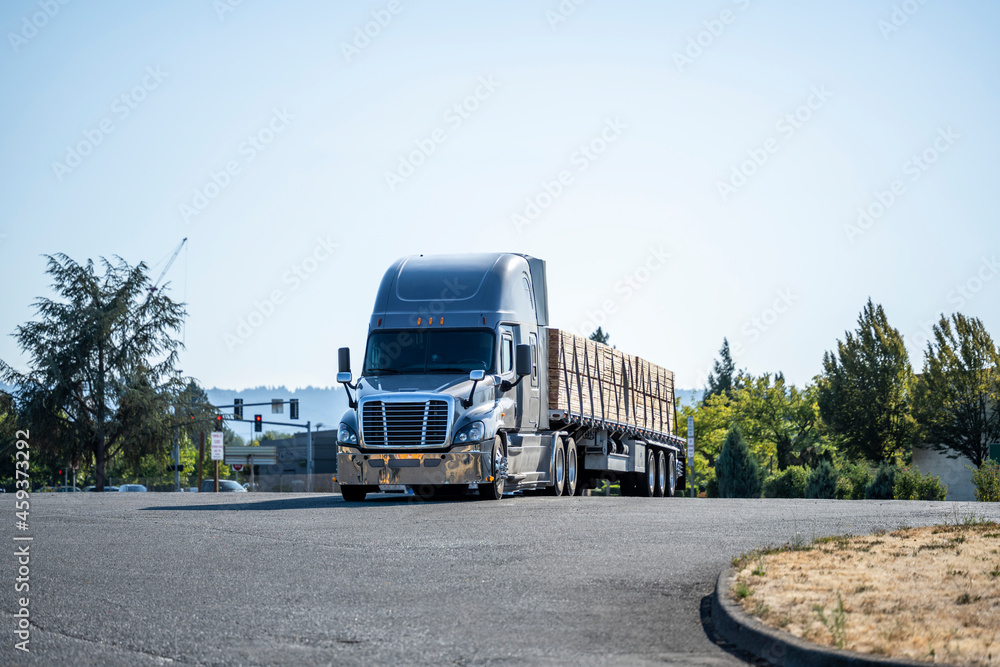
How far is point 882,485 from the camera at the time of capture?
31.1 m

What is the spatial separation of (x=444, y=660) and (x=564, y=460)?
1665cm

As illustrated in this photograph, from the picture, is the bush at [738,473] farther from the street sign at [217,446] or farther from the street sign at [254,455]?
the street sign at [254,455]

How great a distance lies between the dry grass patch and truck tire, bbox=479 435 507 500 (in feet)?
28.8

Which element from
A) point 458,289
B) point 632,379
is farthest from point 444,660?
point 632,379

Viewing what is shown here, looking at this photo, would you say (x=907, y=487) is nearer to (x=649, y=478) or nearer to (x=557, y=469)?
(x=649, y=478)

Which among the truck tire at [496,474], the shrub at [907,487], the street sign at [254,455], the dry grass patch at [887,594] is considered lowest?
the dry grass patch at [887,594]

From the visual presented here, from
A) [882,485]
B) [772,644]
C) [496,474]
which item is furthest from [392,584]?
[882,485]

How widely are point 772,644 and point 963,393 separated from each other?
47801 millimetres

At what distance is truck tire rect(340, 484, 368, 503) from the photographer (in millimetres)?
20250

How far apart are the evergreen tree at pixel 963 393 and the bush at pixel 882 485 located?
2039cm

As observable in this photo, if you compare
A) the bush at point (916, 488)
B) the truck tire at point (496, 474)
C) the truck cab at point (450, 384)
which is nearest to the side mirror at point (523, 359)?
the truck cab at point (450, 384)

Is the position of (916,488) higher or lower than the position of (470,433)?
lower

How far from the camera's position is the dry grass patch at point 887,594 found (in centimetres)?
605

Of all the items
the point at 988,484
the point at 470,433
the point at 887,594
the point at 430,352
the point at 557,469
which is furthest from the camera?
the point at 988,484
